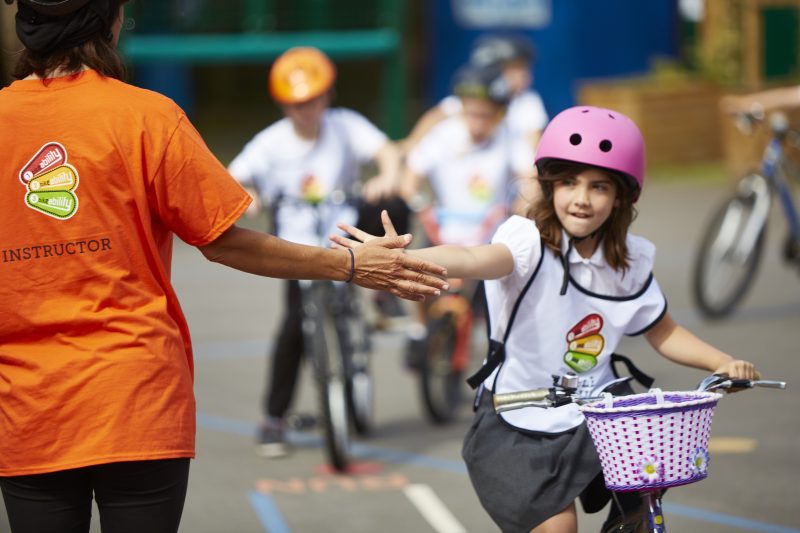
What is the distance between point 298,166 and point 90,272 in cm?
430

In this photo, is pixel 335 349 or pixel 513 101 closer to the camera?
pixel 335 349

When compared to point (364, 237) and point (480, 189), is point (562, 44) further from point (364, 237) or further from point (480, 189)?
point (364, 237)

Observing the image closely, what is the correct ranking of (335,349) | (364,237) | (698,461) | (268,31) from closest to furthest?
(698,461), (364,237), (335,349), (268,31)

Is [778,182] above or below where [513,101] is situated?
below

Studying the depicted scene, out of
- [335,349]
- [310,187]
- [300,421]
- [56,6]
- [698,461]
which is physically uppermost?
[56,6]

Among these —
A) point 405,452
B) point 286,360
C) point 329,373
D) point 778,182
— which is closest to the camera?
point 329,373

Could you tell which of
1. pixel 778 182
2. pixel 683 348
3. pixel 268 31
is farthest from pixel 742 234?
pixel 268 31

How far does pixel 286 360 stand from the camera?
7.39 meters

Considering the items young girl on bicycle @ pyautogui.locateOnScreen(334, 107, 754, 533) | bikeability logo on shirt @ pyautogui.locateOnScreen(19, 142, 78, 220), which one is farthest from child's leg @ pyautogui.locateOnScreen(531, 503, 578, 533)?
bikeability logo on shirt @ pyautogui.locateOnScreen(19, 142, 78, 220)

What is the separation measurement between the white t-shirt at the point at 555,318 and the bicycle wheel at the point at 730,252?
5856 millimetres

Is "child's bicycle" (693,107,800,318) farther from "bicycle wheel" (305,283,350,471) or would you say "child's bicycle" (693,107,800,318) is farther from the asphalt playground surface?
"bicycle wheel" (305,283,350,471)

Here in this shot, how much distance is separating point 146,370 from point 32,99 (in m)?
0.72

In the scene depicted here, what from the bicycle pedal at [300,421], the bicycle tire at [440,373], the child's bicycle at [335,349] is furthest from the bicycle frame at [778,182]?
the bicycle pedal at [300,421]

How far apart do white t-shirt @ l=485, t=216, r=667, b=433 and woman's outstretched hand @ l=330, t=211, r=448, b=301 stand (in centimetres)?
39
